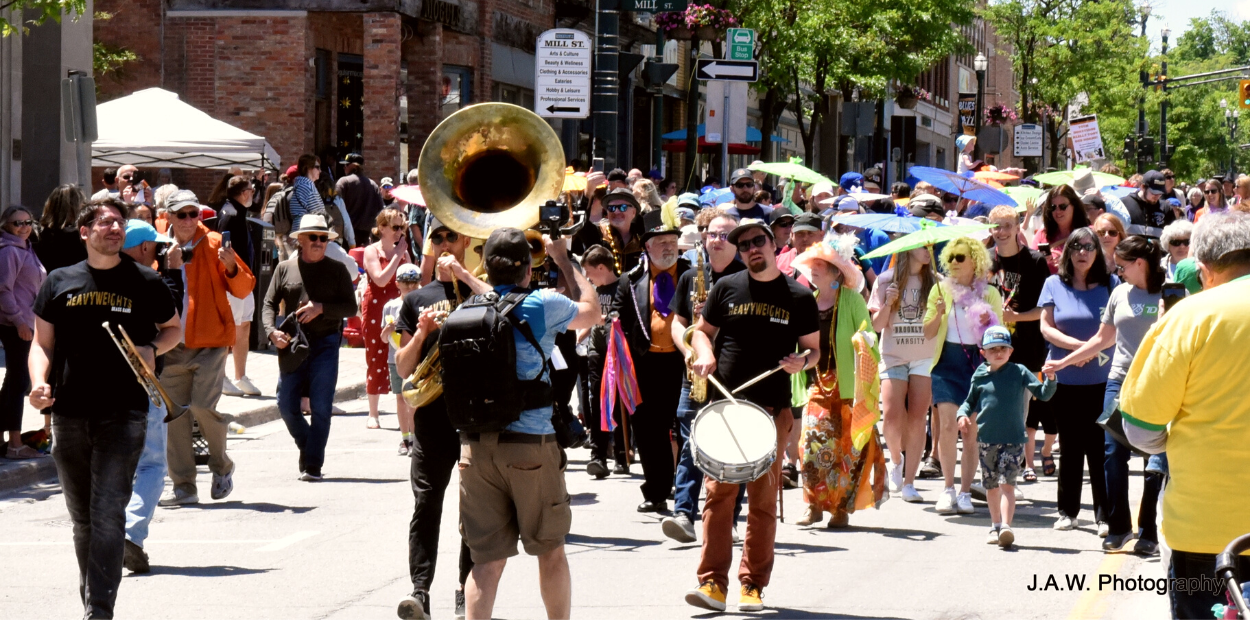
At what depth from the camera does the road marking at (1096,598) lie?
740 centimetres

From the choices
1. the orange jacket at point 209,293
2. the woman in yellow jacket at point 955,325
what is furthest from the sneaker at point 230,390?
the woman in yellow jacket at point 955,325

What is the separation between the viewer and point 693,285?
30.4 ft

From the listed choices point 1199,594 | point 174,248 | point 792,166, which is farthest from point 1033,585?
point 792,166

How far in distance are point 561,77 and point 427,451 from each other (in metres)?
8.59

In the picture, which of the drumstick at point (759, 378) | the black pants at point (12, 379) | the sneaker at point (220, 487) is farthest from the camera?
the black pants at point (12, 379)

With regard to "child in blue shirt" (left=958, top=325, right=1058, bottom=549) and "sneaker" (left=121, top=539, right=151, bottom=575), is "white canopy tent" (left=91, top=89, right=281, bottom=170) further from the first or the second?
"child in blue shirt" (left=958, top=325, right=1058, bottom=549)

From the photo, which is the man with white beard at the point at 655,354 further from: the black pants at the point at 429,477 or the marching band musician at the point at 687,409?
the black pants at the point at 429,477

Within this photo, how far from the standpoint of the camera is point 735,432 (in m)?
7.20

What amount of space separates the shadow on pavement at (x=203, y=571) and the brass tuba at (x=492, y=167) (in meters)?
2.00

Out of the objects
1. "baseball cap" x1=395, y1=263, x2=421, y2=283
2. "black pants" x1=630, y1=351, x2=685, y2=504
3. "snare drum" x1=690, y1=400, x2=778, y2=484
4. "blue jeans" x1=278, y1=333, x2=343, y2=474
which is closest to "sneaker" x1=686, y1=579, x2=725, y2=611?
"snare drum" x1=690, y1=400, x2=778, y2=484

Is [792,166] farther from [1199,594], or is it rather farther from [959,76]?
[959,76]

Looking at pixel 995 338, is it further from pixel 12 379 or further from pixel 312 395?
pixel 12 379

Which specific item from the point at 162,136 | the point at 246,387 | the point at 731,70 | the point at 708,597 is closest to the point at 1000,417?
the point at 708,597

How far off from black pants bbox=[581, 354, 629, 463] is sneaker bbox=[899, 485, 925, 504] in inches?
72.5
